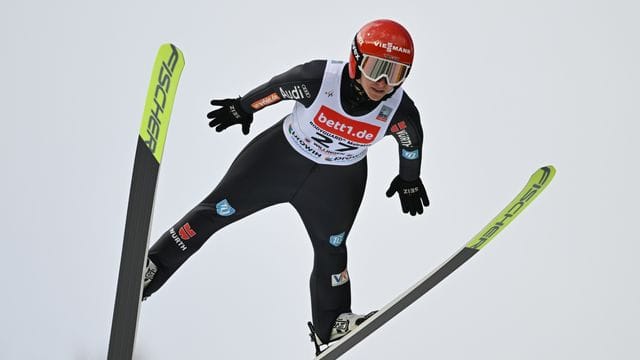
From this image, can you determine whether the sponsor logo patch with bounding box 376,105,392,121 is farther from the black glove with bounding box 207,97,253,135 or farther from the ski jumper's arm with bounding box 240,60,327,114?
the black glove with bounding box 207,97,253,135

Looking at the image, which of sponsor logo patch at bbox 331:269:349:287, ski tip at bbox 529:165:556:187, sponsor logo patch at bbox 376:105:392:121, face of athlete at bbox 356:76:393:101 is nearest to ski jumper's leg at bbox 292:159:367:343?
sponsor logo patch at bbox 331:269:349:287

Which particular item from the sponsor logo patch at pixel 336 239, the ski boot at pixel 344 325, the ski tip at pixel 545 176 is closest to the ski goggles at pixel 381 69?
the sponsor logo patch at pixel 336 239

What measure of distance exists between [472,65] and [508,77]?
23 cm

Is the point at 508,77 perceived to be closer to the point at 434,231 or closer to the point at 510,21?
the point at 510,21

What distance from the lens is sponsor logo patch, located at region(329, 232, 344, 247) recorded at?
10.2 ft

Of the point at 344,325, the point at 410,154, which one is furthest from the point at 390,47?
the point at 344,325

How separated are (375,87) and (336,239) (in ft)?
2.19

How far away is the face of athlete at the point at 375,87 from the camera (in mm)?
2713

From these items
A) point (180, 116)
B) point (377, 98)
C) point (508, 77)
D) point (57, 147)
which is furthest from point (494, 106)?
point (57, 147)

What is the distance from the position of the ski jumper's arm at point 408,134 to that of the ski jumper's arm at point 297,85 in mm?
317

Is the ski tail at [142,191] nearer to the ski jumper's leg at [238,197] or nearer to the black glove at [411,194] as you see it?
the ski jumper's leg at [238,197]

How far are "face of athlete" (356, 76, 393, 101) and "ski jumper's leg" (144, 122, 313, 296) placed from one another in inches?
16.5

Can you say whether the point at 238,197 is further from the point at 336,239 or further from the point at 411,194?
the point at 411,194

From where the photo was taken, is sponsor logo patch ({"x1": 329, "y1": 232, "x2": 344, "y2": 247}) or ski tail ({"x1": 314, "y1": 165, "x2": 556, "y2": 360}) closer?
ski tail ({"x1": 314, "y1": 165, "x2": 556, "y2": 360})
